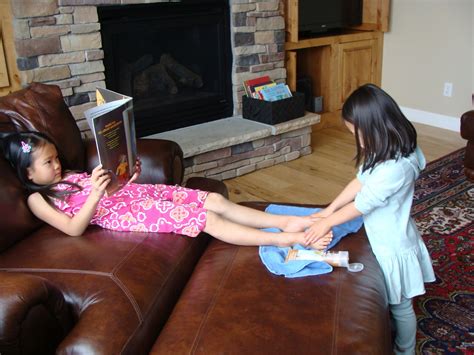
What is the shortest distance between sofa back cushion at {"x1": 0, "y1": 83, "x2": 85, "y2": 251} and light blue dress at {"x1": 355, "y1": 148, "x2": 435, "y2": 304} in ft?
3.76

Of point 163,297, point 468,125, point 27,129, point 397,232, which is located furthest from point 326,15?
point 163,297

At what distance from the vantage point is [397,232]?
1.61 m

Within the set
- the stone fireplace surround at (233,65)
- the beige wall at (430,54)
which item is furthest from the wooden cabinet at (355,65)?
the stone fireplace surround at (233,65)

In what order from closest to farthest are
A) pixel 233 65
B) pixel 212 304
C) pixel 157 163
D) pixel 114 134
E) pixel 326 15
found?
pixel 212 304 → pixel 114 134 → pixel 157 163 → pixel 233 65 → pixel 326 15

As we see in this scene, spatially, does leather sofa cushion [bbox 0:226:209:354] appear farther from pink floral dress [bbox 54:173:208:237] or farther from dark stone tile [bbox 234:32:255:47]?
dark stone tile [bbox 234:32:255:47]

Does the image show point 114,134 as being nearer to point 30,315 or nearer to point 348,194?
point 30,315

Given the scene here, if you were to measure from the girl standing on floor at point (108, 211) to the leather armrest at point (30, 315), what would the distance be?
458mm

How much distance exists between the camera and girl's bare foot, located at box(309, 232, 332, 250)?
168 cm

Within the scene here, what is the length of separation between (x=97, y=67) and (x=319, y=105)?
209 centimetres

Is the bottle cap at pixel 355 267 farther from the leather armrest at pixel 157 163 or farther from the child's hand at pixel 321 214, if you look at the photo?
the leather armrest at pixel 157 163

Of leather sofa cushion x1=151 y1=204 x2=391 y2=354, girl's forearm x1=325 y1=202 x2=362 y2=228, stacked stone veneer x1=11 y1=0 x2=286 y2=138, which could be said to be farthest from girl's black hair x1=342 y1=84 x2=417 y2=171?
stacked stone veneer x1=11 y1=0 x2=286 y2=138

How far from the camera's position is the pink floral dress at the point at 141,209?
72.4 inches

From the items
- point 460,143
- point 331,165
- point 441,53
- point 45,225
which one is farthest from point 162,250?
point 441,53

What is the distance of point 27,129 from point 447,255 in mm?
1860
